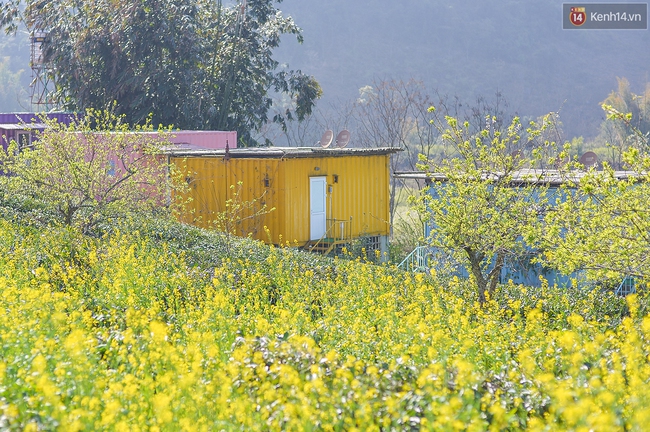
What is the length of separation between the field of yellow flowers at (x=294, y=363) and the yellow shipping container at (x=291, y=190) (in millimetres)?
10111

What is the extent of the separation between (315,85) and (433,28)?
55086 millimetres

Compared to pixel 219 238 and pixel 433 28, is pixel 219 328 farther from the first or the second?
pixel 433 28

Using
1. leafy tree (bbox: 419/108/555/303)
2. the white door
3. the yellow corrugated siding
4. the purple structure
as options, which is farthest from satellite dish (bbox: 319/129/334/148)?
leafy tree (bbox: 419/108/555/303)

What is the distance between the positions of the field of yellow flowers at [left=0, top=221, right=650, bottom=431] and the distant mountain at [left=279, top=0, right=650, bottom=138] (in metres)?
68.5

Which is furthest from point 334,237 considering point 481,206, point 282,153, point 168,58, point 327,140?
point 168,58

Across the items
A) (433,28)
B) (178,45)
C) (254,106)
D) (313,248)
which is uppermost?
(433,28)

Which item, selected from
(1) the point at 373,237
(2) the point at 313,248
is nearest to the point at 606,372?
(2) the point at 313,248

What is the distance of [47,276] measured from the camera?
9.47 meters

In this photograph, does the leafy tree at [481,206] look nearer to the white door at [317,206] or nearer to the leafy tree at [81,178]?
the leafy tree at [81,178]

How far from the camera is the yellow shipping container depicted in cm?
1989

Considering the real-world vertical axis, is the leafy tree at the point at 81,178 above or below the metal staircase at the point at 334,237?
above

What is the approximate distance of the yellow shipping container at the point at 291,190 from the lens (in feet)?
65.3

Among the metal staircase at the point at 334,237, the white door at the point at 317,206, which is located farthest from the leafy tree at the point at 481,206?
the metal staircase at the point at 334,237

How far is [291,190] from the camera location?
65.5 feet
